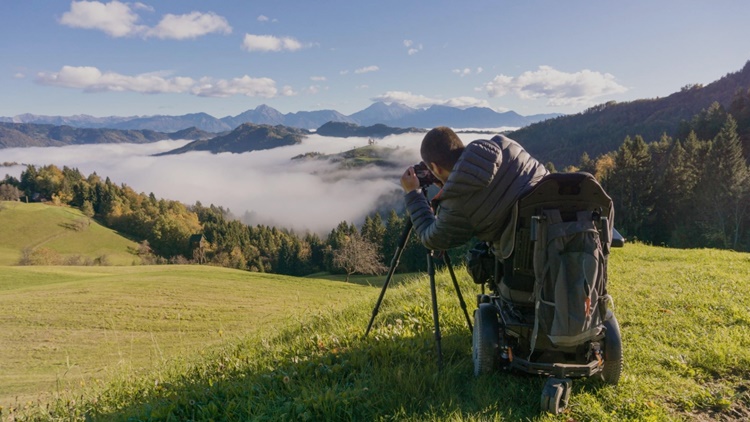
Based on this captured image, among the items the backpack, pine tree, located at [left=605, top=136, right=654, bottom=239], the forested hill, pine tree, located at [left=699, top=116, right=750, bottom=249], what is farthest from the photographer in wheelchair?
the forested hill

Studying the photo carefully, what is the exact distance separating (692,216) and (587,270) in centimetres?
5726

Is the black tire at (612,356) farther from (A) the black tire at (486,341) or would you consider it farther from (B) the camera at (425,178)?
(B) the camera at (425,178)

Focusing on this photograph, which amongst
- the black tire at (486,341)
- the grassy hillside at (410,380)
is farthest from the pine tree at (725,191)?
the black tire at (486,341)

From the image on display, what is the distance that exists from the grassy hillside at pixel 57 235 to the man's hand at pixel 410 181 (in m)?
107

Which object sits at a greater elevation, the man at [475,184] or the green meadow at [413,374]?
the man at [475,184]

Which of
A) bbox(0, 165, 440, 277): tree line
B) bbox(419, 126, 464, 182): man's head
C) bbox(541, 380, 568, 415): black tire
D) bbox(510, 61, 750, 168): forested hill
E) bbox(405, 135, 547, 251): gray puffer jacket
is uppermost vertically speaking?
bbox(510, 61, 750, 168): forested hill

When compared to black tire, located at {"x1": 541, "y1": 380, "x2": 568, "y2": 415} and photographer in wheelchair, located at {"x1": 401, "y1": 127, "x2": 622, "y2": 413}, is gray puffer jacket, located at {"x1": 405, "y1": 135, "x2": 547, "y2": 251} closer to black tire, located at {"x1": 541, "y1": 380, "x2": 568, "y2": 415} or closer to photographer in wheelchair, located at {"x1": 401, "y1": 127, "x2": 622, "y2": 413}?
photographer in wheelchair, located at {"x1": 401, "y1": 127, "x2": 622, "y2": 413}

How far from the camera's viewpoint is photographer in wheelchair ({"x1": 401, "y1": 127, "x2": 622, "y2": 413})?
2.89 meters

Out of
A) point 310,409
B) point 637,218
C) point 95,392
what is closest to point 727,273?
point 310,409

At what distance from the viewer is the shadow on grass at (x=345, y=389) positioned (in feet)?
10.1

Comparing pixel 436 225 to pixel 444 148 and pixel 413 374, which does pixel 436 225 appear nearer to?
pixel 444 148

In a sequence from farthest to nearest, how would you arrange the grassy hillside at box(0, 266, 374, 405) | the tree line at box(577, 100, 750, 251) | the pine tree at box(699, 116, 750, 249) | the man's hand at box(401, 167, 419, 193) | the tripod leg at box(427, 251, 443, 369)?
the tree line at box(577, 100, 750, 251) → the pine tree at box(699, 116, 750, 249) → the grassy hillside at box(0, 266, 374, 405) → the man's hand at box(401, 167, 419, 193) → the tripod leg at box(427, 251, 443, 369)

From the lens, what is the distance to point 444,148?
3.49 m

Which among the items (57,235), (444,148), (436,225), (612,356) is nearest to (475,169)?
(444,148)
